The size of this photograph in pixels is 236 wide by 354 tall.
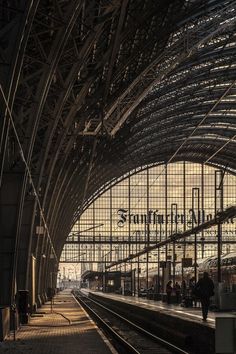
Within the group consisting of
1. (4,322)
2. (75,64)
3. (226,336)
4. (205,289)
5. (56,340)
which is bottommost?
(56,340)

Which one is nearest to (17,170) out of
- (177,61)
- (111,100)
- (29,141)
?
(29,141)

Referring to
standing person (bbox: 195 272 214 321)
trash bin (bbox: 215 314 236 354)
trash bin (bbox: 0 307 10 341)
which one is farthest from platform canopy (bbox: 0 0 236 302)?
trash bin (bbox: 215 314 236 354)

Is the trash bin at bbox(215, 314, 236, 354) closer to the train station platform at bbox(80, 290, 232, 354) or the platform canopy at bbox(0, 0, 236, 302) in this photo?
the platform canopy at bbox(0, 0, 236, 302)

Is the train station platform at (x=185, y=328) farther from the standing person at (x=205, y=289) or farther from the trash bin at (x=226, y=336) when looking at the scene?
the trash bin at (x=226, y=336)

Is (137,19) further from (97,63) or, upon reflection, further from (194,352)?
(194,352)

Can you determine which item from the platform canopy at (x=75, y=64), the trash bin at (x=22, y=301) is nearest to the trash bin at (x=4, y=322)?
the trash bin at (x=22, y=301)

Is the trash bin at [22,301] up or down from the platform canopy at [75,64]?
down

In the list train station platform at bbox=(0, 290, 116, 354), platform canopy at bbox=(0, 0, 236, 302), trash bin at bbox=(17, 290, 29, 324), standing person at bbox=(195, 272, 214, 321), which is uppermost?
platform canopy at bbox=(0, 0, 236, 302)

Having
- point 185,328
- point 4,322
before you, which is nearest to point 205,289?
point 185,328

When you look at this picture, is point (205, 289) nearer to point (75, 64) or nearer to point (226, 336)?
point (75, 64)

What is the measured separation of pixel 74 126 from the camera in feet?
131

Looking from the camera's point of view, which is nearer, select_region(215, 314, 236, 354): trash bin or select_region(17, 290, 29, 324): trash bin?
select_region(215, 314, 236, 354): trash bin

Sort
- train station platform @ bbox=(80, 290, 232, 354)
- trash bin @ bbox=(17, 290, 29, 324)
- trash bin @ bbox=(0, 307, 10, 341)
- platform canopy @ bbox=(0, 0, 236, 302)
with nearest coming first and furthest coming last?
platform canopy @ bbox=(0, 0, 236, 302) < train station platform @ bbox=(80, 290, 232, 354) < trash bin @ bbox=(0, 307, 10, 341) < trash bin @ bbox=(17, 290, 29, 324)

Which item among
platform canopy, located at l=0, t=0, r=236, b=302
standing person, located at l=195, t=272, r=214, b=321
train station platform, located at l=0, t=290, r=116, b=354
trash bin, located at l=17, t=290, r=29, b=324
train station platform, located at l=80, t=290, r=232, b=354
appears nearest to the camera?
platform canopy, located at l=0, t=0, r=236, b=302
